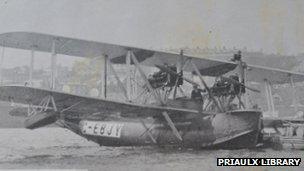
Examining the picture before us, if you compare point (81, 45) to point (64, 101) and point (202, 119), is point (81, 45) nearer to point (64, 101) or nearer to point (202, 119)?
point (64, 101)

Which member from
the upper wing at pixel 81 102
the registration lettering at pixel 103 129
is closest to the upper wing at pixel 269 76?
the upper wing at pixel 81 102

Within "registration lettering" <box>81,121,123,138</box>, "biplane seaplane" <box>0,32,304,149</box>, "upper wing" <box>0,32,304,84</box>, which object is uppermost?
"upper wing" <box>0,32,304,84</box>

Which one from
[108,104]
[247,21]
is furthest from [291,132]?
[108,104]

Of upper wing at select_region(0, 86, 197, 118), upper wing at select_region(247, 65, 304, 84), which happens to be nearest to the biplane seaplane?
upper wing at select_region(0, 86, 197, 118)

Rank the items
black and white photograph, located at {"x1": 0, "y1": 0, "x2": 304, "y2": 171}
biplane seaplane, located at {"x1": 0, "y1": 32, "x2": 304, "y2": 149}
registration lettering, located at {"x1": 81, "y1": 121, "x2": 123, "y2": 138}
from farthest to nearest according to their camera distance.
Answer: registration lettering, located at {"x1": 81, "y1": 121, "x2": 123, "y2": 138}, biplane seaplane, located at {"x1": 0, "y1": 32, "x2": 304, "y2": 149}, black and white photograph, located at {"x1": 0, "y1": 0, "x2": 304, "y2": 171}

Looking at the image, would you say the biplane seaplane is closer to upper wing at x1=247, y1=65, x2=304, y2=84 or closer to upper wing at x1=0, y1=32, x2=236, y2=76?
upper wing at x1=0, y1=32, x2=236, y2=76

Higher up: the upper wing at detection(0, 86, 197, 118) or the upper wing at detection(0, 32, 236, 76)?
the upper wing at detection(0, 32, 236, 76)

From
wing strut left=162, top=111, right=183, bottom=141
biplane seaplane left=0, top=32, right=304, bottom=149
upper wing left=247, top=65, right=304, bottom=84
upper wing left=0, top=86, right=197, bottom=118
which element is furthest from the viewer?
upper wing left=247, top=65, right=304, bottom=84
